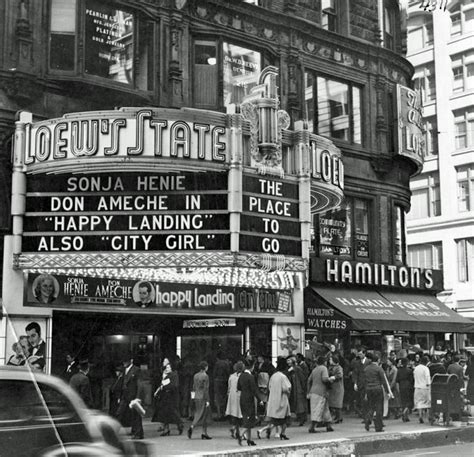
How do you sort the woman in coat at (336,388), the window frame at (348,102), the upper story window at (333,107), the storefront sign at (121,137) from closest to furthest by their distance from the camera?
1. the storefront sign at (121,137)
2. the woman in coat at (336,388)
3. the window frame at (348,102)
4. the upper story window at (333,107)

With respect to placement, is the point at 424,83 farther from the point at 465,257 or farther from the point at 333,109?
the point at 465,257

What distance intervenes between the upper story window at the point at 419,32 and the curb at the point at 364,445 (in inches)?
401

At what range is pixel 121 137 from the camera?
15.3 meters

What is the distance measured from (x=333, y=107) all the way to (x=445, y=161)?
158 inches

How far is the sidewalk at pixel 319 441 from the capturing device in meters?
14.2

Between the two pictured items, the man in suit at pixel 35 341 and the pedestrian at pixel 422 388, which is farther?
the pedestrian at pixel 422 388

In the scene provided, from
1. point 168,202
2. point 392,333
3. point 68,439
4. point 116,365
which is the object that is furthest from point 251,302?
point 68,439

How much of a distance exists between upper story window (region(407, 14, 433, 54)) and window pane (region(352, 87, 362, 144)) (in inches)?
96.9

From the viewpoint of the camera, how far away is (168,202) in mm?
16156

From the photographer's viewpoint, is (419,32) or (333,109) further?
(419,32)

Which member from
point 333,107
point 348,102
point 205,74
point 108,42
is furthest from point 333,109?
point 108,42

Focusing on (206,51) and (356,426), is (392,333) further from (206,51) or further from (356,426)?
(206,51)

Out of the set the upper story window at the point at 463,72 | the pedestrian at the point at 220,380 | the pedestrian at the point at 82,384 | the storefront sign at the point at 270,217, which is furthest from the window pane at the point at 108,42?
the upper story window at the point at 463,72

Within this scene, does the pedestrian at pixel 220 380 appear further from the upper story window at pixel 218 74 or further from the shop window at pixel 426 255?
the shop window at pixel 426 255
